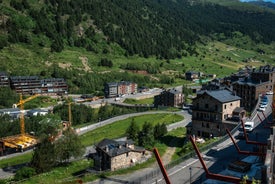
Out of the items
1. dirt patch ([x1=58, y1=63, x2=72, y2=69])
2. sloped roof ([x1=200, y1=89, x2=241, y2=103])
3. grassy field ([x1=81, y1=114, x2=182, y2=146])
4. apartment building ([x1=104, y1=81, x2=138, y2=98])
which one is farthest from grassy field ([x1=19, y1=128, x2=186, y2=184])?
dirt patch ([x1=58, y1=63, x2=72, y2=69])

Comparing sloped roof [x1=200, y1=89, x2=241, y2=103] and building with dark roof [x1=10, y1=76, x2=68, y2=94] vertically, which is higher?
sloped roof [x1=200, y1=89, x2=241, y2=103]

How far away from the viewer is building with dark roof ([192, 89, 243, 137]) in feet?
218

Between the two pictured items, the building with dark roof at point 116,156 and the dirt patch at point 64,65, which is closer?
the building with dark roof at point 116,156

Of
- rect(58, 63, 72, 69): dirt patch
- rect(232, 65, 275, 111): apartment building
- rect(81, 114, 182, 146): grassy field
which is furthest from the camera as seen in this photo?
rect(58, 63, 72, 69): dirt patch

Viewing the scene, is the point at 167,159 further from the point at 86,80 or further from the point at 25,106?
the point at 86,80

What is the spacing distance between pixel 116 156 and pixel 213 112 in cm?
2132

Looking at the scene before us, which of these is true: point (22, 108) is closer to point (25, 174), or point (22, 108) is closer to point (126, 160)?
point (25, 174)

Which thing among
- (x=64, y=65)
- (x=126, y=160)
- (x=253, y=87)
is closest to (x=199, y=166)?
(x=126, y=160)

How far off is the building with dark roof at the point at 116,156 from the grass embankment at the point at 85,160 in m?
4.76

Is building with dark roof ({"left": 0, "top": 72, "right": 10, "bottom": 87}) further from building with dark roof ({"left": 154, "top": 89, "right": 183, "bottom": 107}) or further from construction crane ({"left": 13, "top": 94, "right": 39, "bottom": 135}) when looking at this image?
building with dark roof ({"left": 154, "top": 89, "right": 183, "bottom": 107})

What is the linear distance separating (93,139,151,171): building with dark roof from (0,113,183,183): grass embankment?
15.6 ft

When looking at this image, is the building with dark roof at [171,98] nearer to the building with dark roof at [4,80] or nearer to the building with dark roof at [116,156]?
the building with dark roof at [4,80]

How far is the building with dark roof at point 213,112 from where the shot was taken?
218 feet

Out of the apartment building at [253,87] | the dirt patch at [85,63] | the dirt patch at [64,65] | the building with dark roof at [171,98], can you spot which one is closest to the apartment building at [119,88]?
the dirt patch at [85,63]
